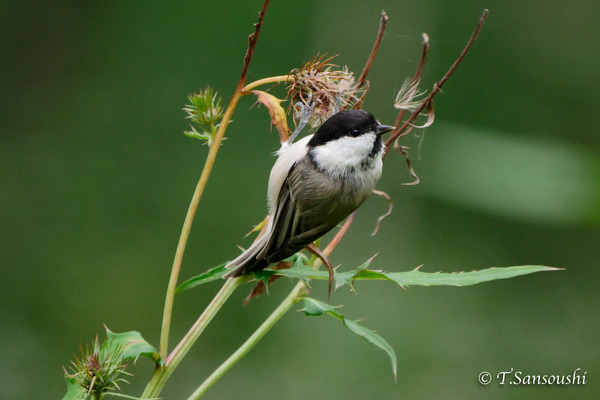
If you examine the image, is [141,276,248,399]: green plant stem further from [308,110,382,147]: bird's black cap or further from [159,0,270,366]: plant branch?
[308,110,382,147]: bird's black cap

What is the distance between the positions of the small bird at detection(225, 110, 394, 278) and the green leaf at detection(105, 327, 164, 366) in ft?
1.94

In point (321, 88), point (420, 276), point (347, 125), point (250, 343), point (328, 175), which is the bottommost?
point (250, 343)

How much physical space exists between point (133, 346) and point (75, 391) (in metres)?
0.17

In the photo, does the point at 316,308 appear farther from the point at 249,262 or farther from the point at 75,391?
the point at 75,391

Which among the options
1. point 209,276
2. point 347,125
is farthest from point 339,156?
point 209,276

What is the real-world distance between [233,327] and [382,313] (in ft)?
3.53

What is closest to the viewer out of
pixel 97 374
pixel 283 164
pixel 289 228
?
pixel 97 374

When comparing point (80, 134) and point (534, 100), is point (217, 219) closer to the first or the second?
point (80, 134)

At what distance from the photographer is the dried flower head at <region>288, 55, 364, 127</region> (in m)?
2.15

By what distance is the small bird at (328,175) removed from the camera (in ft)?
7.23

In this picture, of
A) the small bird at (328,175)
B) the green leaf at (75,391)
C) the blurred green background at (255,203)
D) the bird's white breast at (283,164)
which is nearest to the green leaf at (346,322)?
the small bird at (328,175)

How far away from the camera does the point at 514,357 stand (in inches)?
180

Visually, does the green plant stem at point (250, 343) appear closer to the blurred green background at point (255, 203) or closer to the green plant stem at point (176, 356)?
the green plant stem at point (176, 356)

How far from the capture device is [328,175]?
229 cm
